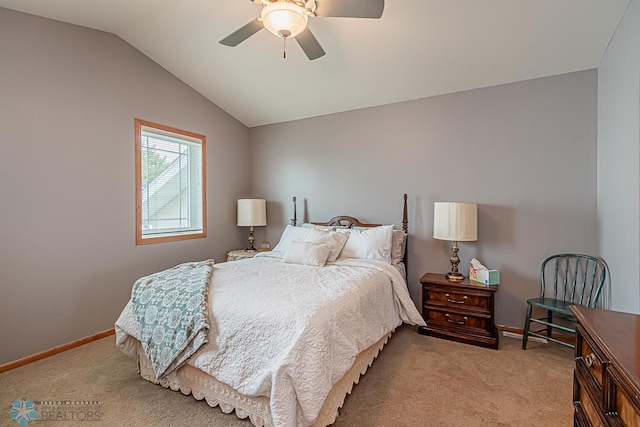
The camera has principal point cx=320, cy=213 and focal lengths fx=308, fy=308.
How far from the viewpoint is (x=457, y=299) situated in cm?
297

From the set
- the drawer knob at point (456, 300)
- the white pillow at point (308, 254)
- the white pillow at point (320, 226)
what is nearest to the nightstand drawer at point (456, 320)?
the drawer knob at point (456, 300)

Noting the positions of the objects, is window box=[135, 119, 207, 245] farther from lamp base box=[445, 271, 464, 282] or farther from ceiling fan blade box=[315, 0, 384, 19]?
lamp base box=[445, 271, 464, 282]

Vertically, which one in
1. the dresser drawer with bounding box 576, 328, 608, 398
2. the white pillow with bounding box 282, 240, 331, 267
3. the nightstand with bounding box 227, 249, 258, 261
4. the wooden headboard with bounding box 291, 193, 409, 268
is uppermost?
the wooden headboard with bounding box 291, 193, 409, 268

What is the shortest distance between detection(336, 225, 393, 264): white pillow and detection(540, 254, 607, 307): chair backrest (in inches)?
58.3

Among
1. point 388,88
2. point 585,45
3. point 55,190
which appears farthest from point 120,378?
point 585,45

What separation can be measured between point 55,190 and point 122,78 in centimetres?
134

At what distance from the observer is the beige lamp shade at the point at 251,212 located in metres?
4.32

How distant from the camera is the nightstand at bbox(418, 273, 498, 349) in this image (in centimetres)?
282

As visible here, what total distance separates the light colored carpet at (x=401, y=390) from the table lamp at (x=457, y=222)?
872 millimetres

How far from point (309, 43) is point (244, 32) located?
1.55 ft

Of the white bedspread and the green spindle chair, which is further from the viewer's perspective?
the green spindle chair

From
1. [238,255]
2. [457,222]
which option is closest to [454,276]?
[457,222]

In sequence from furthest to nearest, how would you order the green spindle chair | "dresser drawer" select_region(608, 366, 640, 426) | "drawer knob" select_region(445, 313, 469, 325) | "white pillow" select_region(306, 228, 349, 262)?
"white pillow" select_region(306, 228, 349, 262), "drawer knob" select_region(445, 313, 469, 325), the green spindle chair, "dresser drawer" select_region(608, 366, 640, 426)

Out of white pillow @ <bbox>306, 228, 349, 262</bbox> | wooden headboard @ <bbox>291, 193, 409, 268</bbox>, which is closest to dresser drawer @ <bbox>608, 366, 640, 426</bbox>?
white pillow @ <bbox>306, 228, 349, 262</bbox>
